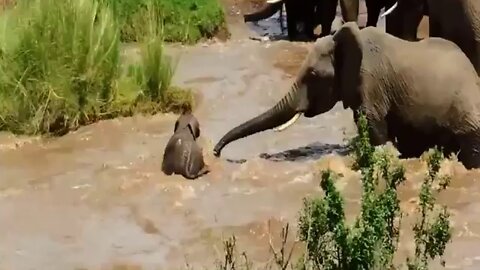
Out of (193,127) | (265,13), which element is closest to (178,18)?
(265,13)

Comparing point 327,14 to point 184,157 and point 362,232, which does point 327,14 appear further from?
point 362,232

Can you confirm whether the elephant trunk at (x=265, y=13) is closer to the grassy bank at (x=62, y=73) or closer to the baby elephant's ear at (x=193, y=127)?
the grassy bank at (x=62, y=73)

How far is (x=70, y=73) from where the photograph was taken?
427 inches

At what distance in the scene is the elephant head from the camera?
904 centimetres

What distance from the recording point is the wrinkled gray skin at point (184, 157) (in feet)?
29.4

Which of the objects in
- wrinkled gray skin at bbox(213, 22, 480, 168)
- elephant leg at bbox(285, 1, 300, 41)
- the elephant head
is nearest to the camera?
wrinkled gray skin at bbox(213, 22, 480, 168)

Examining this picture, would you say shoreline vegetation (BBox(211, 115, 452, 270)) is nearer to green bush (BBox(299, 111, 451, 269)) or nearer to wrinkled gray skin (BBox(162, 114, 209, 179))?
green bush (BBox(299, 111, 451, 269))

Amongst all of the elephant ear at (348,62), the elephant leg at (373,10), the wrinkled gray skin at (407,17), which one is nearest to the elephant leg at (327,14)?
the elephant leg at (373,10)

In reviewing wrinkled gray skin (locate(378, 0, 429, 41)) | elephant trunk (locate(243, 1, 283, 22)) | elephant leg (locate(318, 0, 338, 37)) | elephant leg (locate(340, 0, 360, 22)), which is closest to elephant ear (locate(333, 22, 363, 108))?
wrinkled gray skin (locate(378, 0, 429, 41))

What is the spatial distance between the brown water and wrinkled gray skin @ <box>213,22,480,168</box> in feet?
0.79

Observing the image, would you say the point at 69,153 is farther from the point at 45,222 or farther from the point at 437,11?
the point at 437,11

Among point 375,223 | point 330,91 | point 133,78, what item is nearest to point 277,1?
point 133,78

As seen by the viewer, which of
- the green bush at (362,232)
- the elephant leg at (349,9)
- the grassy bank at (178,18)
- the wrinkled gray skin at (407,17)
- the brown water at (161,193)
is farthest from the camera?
the grassy bank at (178,18)

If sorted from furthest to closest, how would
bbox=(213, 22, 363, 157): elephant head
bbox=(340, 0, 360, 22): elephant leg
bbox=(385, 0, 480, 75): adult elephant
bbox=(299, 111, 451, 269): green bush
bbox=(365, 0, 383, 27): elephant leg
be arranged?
bbox=(365, 0, 383, 27): elephant leg → bbox=(340, 0, 360, 22): elephant leg → bbox=(385, 0, 480, 75): adult elephant → bbox=(213, 22, 363, 157): elephant head → bbox=(299, 111, 451, 269): green bush
